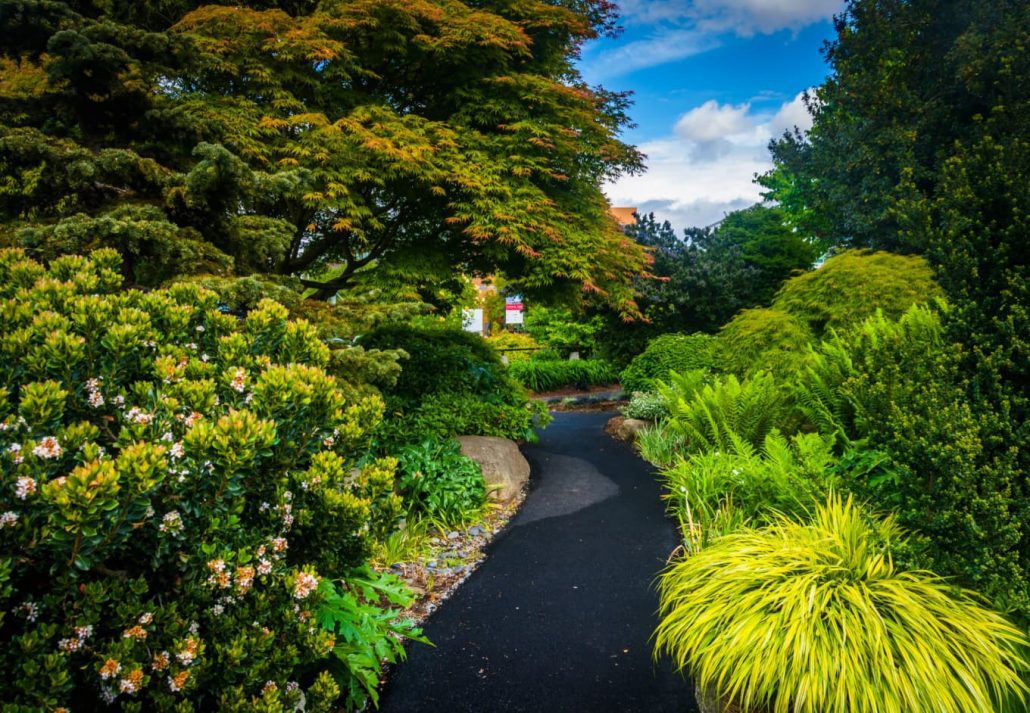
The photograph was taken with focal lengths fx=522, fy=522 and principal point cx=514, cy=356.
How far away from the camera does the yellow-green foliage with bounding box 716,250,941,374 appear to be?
22.0 ft

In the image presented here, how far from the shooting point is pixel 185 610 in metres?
1.75

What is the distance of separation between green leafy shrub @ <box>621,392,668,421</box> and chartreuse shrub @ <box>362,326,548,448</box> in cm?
226

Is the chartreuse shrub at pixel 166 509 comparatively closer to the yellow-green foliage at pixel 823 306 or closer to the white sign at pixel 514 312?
the yellow-green foliage at pixel 823 306

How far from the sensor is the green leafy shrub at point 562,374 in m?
16.4

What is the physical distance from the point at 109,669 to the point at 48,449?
67 cm

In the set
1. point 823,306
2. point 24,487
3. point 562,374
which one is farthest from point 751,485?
point 562,374

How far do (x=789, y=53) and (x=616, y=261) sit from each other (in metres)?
4.49

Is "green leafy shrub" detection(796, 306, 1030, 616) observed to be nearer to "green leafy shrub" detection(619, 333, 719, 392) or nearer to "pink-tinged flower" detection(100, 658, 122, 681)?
"pink-tinged flower" detection(100, 658, 122, 681)

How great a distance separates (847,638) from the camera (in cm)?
226

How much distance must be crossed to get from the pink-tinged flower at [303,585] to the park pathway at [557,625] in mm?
1230

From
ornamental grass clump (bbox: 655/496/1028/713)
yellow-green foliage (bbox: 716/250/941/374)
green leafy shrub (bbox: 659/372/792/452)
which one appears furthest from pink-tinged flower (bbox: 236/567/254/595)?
yellow-green foliage (bbox: 716/250/941/374)

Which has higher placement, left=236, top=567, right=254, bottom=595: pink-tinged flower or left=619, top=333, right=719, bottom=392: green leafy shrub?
left=236, top=567, right=254, bottom=595: pink-tinged flower

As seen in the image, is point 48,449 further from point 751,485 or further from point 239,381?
point 751,485

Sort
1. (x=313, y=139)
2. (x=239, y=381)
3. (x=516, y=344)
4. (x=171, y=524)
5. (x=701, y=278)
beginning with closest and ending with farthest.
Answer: (x=171, y=524) < (x=239, y=381) < (x=313, y=139) < (x=701, y=278) < (x=516, y=344)
